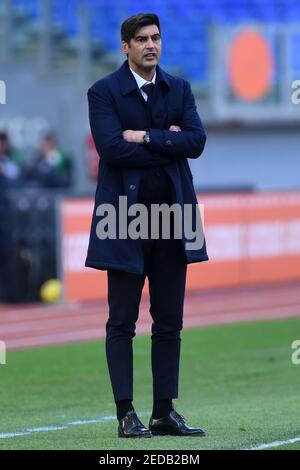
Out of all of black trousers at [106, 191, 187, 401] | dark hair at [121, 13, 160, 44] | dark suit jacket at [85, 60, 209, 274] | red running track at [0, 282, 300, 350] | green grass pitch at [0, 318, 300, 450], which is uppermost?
dark hair at [121, 13, 160, 44]

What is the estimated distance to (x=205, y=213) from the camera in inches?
746

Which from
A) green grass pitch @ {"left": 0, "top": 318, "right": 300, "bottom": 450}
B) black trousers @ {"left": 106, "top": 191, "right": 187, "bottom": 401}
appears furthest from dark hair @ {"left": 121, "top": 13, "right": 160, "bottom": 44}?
green grass pitch @ {"left": 0, "top": 318, "right": 300, "bottom": 450}

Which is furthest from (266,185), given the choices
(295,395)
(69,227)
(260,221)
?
(295,395)

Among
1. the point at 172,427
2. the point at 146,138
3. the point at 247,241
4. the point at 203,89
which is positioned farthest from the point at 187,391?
the point at 203,89

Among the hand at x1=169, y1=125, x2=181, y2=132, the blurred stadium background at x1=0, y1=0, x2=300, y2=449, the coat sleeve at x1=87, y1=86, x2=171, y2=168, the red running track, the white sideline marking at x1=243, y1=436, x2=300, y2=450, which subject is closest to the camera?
the white sideline marking at x1=243, y1=436, x2=300, y2=450

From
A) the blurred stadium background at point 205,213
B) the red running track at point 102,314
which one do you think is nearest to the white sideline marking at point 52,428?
the blurred stadium background at point 205,213

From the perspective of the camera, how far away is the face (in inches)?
268

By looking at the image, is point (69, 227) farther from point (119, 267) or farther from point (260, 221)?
point (119, 267)

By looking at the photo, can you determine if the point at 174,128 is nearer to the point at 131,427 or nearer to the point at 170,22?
the point at 131,427

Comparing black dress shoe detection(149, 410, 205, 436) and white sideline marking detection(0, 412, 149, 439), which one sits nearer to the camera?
black dress shoe detection(149, 410, 205, 436)

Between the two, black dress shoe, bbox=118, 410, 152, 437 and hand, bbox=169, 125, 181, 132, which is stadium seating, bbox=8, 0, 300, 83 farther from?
black dress shoe, bbox=118, 410, 152, 437

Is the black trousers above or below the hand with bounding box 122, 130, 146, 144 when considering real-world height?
below

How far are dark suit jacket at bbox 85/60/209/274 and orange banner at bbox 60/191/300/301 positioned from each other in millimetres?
10927

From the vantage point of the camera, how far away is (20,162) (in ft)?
70.1
